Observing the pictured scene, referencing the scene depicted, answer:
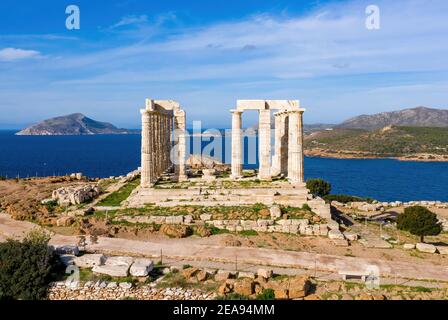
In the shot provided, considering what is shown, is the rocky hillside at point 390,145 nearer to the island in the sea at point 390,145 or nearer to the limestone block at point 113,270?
the island in the sea at point 390,145

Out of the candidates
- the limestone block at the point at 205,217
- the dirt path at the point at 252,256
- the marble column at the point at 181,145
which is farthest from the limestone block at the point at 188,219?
the marble column at the point at 181,145

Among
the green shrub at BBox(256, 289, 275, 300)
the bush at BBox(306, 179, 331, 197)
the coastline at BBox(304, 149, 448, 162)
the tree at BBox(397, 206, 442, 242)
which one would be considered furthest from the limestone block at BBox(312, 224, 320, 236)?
the coastline at BBox(304, 149, 448, 162)

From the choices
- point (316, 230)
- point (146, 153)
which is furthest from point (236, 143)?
point (316, 230)

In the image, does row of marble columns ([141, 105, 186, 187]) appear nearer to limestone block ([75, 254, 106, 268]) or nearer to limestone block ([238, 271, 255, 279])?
limestone block ([75, 254, 106, 268])

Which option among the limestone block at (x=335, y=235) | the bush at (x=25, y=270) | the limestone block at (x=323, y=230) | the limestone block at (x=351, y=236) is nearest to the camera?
the bush at (x=25, y=270)

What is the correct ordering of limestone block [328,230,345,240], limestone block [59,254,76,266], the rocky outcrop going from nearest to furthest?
limestone block [59,254,76,266] < limestone block [328,230,345,240] < the rocky outcrop
